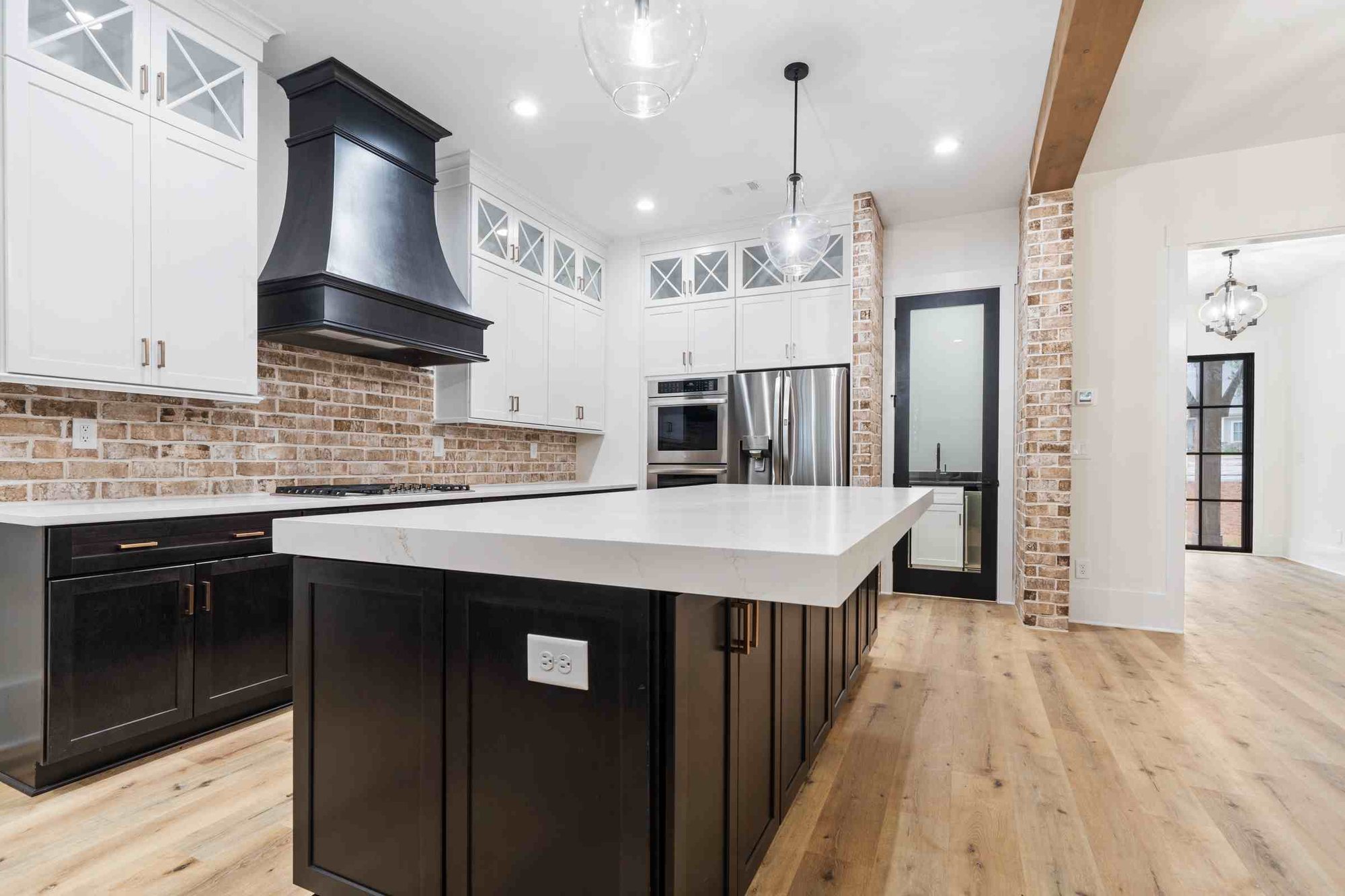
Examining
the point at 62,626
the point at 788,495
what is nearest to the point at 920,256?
the point at 788,495

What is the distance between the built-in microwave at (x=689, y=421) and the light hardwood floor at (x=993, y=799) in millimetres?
2181

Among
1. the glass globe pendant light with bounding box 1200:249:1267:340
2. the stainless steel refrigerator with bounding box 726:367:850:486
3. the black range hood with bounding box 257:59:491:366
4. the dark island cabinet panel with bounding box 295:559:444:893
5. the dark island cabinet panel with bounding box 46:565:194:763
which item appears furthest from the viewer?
the glass globe pendant light with bounding box 1200:249:1267:340

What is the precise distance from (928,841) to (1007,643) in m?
2.09

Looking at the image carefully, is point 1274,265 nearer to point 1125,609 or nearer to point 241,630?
point 1125,609

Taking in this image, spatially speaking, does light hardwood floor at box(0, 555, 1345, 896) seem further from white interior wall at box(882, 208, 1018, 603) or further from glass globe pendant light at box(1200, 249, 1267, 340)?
glass globe pendant light at box(1200, 249, 1267, 340)

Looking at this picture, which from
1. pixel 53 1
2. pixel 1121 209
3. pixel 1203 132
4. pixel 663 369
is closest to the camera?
pixel 53 1

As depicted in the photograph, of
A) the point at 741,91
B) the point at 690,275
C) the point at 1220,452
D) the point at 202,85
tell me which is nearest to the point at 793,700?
the point at 741,91

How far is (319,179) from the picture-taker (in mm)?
2883

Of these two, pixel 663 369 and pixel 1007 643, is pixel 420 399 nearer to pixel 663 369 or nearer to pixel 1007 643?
pixel 663 369

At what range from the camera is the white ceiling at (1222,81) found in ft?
8.12

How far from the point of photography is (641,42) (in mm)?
1551

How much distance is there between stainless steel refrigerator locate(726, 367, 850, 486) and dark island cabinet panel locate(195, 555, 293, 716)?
303 centimetres

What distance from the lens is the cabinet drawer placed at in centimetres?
186

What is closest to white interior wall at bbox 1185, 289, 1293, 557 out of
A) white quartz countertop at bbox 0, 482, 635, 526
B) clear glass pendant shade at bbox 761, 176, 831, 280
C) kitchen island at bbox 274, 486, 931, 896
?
clear glass pendant shade at bbox 761, 176, 831, 280
